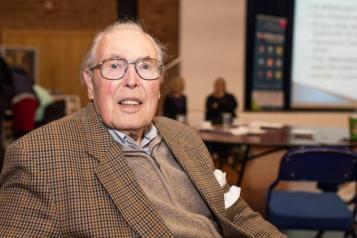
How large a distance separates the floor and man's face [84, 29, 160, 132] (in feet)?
7.53

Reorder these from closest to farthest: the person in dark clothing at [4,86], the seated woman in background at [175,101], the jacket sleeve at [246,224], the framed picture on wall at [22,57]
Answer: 1. the jacket sleeve at [246,224]
2. the person in dark clothing at [4,86]
3. the seated woman in background at [175,101]
4. the framed picture on wall at [22,57]

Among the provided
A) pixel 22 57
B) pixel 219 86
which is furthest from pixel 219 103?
pixel 22 57

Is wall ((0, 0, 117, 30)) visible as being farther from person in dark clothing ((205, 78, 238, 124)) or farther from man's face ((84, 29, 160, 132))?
man's face ((84, 29, 160, 132))

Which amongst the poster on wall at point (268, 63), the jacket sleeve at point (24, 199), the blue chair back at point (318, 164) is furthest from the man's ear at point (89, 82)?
the poster on wall at point (268, 63)

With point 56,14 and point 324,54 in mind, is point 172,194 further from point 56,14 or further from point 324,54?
point 56,14

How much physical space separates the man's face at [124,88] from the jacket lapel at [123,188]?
0.26 feet

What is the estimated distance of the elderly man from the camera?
1.15m

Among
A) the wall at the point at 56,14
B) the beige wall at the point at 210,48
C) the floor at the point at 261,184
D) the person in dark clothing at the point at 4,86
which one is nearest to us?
the floor at the point at 261,184

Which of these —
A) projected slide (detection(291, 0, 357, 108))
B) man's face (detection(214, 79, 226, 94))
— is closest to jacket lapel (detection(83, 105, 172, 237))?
man's face (detection(214, 79, 226, 94))

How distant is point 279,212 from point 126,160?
56.2 inches

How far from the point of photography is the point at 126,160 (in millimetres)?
1327

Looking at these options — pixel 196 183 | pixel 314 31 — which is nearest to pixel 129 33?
pixel 196 183

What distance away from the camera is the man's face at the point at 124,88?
136 cm

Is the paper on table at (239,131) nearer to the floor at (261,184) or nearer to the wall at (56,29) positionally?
the floor at (261,184)
